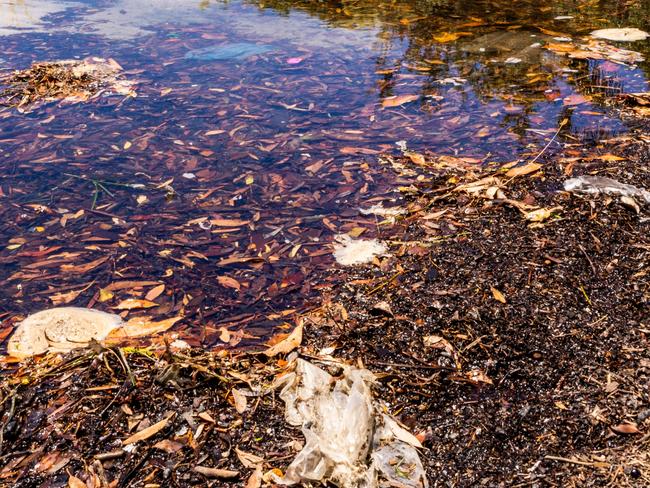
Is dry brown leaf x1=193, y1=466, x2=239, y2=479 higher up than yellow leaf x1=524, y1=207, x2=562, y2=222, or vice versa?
yellow leaf x1=524, y1=207, x2=562, y2=222

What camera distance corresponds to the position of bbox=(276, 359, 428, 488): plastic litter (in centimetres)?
195

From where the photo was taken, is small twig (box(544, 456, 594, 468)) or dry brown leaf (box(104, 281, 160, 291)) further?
dry brown leaf (box(104, 281, 160, 291))

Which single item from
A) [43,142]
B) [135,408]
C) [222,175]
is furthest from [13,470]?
[43,142]

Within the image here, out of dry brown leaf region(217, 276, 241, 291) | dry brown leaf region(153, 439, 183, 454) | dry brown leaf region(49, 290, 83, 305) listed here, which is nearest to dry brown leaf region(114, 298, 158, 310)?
dry brown leaf region(49, 290, 83, 305)

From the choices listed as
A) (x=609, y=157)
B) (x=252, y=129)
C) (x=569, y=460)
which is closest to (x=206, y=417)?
(x=569, y=460)

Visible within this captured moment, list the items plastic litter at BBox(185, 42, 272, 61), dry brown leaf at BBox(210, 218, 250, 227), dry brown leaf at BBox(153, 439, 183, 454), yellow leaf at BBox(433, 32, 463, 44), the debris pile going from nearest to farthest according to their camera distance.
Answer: dry brown leaf at BBox(153, 439, 183, 454)
dry brown leaf at BBox(210, 218, 250, 227)
the debris pile
plastic litter at BBox(185, 42, 272, 61)
yellow leaf at BBox(433, 32, 463, 44)

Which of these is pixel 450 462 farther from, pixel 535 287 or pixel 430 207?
pixel 430 207

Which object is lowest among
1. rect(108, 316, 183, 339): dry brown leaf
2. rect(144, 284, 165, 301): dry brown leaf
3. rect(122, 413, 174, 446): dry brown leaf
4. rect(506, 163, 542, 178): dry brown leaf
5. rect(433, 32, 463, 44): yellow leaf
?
rect(108, 316, 183, 339): dry brown leaf

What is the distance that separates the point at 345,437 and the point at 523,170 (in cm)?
270

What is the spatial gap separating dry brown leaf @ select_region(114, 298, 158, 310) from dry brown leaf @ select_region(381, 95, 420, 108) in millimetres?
3184

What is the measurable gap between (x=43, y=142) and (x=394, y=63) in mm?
3824

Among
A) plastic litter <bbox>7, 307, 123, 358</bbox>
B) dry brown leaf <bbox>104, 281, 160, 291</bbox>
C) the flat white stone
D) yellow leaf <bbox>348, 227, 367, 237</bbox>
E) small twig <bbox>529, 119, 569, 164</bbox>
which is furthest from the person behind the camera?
the flat white stone

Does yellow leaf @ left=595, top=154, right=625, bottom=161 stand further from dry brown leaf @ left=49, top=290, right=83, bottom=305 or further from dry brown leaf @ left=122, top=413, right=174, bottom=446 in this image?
dry brown leaf @ left=49, top=290, right=83, bottom=305

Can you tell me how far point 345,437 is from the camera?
2.05 metres
